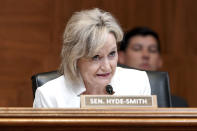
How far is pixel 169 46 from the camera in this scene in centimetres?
470

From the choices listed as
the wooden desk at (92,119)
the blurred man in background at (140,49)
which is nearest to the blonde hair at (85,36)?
the wooden desk at (92,119)

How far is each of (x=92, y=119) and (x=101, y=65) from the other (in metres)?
0.68

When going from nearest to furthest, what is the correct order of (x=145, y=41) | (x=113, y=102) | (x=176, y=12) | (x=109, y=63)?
1. (x=113, y=102)
2. (x=109, y=63)
3. (x=145, y=41)
4. (x=176, y=12)

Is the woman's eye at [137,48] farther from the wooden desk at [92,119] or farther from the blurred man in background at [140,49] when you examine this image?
the wooden desk at [92,119]

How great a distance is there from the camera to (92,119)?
203 cm

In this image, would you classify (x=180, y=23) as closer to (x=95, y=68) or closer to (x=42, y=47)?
(x=42, y=47)

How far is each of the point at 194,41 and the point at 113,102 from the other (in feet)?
8.68

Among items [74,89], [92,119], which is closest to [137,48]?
[74,89]

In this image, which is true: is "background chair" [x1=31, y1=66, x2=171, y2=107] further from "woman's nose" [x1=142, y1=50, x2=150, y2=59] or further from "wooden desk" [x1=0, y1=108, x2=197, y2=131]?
"woman's nose" [x1=142, y1=50, x2=150, y2=59]

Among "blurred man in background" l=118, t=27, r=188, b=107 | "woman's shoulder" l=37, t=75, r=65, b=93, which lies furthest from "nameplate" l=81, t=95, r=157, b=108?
"blurred man in background" l=118, t=27, r=188, b=107

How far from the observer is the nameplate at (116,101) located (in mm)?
2158

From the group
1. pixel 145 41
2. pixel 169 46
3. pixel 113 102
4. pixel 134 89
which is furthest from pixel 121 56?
pixel 113 102

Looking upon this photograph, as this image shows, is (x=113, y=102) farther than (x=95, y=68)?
No

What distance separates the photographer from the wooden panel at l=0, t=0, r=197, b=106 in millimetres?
4387
